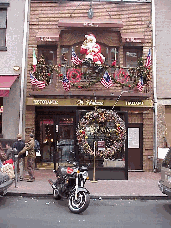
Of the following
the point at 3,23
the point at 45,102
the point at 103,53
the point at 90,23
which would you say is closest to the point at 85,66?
the point at 103,53

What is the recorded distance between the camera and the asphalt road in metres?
6.66

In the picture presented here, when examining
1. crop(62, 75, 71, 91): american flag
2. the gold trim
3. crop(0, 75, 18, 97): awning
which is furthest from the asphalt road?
crop(62, 75, 71, 91): american flag

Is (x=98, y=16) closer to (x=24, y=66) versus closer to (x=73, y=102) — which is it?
(x=24, y=66)

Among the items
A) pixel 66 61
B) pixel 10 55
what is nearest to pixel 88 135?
pixel 66 61

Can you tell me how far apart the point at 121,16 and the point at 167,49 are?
243cm

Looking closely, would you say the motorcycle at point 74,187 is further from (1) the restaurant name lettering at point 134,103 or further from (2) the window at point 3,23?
(2) the window at point 3,23

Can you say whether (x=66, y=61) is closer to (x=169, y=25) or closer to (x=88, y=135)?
(x=88, y=135)

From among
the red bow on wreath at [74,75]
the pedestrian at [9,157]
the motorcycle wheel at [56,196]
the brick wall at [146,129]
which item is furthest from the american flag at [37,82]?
the motorcycle wheel at [56,196]

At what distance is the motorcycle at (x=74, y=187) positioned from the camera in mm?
7445

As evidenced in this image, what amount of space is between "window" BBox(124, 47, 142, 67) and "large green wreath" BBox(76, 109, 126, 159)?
3.33m

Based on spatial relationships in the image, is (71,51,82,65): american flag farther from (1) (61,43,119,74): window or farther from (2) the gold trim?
(2) the gold trim

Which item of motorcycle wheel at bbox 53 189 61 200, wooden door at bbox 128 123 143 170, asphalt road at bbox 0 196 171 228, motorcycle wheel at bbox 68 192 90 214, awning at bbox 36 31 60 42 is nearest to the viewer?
asphalt road at bbox 0 196 171 228

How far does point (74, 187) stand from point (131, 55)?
7.83m

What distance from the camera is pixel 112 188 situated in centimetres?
1038
